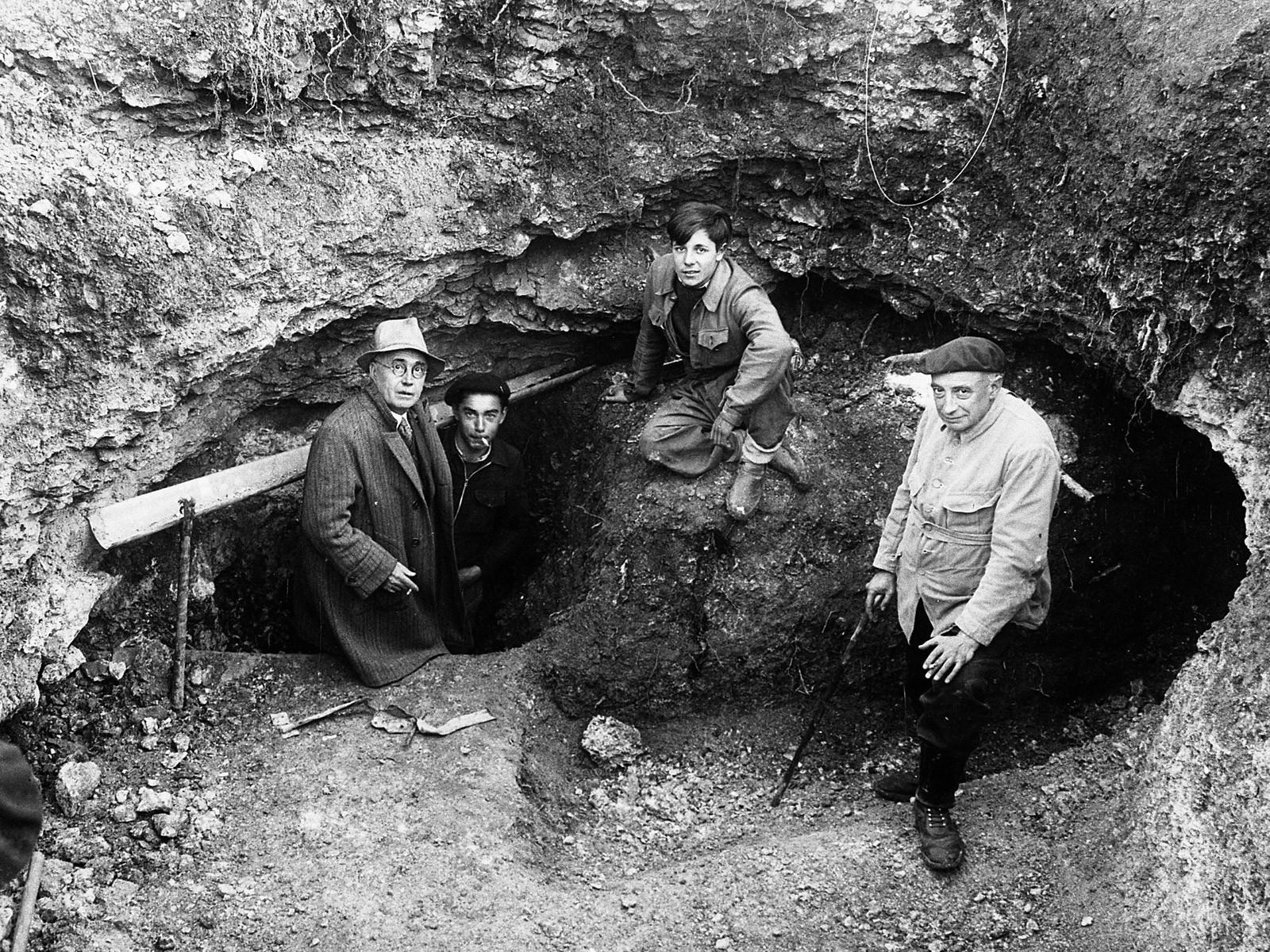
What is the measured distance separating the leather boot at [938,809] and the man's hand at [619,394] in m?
2.62

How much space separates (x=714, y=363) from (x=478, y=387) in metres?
1.28

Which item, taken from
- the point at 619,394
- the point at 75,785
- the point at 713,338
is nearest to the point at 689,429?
the point at 713,338

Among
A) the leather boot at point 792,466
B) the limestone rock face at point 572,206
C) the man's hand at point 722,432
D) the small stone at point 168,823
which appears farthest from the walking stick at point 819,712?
the small stone at point 168,823

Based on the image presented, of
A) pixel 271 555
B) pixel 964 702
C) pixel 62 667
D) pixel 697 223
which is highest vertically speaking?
pixel 697 223

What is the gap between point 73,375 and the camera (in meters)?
5.03

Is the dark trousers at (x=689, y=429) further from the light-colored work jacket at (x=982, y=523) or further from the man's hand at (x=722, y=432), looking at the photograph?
the light-colored work jacket at (x=982, y=523)

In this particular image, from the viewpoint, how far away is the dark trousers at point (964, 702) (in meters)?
4.39

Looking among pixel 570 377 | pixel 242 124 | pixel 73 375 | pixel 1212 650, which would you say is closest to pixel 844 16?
pixel 570 377

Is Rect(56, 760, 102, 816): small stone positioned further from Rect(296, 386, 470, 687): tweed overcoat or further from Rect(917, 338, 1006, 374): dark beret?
Rect(917, 338, 1006, 374): dark beret

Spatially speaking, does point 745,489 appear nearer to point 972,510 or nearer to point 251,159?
point 972,510

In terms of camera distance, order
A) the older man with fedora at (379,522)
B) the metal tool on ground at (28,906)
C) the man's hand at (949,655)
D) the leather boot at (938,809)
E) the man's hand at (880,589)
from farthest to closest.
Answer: the older man with fedora at (379,522), the man's hand at (880,589), the leather boot at (938,809), the man's hand at (949,655), the metal tool on ground at (28,906)

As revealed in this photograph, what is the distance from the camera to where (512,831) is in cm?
485

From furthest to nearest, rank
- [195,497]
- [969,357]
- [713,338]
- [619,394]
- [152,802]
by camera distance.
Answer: [619,394] < [713,338] < [195,497] < [152,802] < [969,357]

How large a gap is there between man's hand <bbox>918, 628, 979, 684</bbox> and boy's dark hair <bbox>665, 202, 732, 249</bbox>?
Result: 7.13 feet
